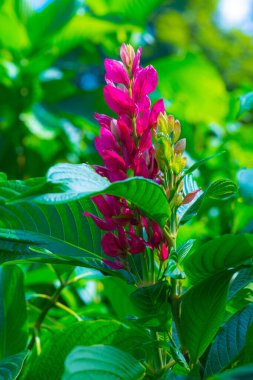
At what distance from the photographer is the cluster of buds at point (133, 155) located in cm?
71

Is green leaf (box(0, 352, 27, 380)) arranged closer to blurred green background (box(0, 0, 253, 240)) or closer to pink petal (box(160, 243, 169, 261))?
pink petal (box(160, 243, 169, 261))

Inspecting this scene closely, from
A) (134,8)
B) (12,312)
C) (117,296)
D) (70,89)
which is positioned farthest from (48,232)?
A: (134,8)

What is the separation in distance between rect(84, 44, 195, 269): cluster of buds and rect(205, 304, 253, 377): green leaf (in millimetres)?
139

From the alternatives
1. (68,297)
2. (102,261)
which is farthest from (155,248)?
(68,297)

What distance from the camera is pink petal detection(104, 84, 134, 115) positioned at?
0.72m

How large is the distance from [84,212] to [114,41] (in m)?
2.22

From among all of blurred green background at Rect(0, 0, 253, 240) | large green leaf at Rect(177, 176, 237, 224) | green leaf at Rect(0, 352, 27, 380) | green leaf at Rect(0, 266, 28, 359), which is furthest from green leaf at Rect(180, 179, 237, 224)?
blurred green background at Rect(0, 0, 253, 240)

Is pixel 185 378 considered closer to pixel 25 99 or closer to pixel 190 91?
pixel 25 99

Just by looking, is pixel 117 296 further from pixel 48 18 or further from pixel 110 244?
pixel 48 18

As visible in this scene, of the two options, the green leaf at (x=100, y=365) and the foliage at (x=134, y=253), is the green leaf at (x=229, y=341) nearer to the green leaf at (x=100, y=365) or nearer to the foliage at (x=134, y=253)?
the foliage at (x=134, y=253)

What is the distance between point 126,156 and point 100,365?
0.25 meters

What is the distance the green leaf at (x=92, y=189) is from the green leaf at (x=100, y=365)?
159 millimetres

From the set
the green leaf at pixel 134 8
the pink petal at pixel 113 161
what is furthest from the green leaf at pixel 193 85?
the pink petal at pixel 113 161

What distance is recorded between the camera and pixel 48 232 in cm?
77
